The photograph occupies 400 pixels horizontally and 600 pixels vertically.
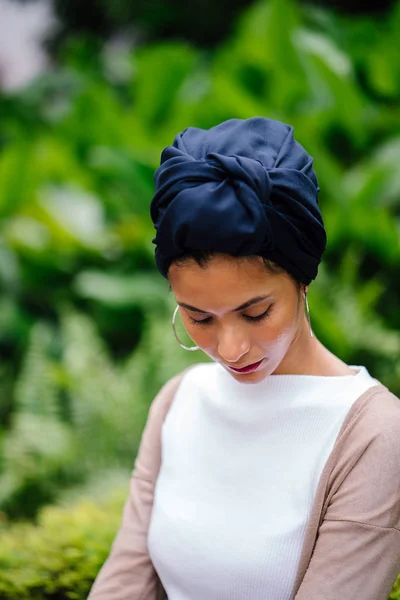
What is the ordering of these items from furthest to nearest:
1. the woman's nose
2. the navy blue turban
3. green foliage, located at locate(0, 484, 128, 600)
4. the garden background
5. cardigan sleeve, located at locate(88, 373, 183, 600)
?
the garden background, green foliage, located at locate(0, 484, 128, 600), cardigan sleeve, located at locate(88, 373, 183, 600), the woman's nose, the navy blue turban

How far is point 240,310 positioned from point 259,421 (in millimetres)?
296

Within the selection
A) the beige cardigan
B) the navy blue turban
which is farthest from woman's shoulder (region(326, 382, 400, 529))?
the navy blue turban

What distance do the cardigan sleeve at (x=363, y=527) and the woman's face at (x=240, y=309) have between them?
0.24 metres

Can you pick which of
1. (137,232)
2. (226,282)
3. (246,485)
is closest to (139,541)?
(246,485)

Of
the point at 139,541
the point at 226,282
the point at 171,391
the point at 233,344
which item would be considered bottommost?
the point at 139,541

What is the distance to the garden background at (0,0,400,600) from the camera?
3.39m

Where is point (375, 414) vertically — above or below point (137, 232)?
above

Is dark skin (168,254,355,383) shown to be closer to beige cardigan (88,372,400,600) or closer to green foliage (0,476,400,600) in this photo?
beige cardigan (88,372,400,600)

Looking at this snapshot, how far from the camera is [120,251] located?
430 centimetres

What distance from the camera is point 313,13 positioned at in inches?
217

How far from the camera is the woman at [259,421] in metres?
1.25

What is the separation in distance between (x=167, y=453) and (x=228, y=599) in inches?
13.6

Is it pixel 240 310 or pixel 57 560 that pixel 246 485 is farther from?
pixel 57 560

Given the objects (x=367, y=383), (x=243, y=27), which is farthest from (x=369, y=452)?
(x=243, y=27)
